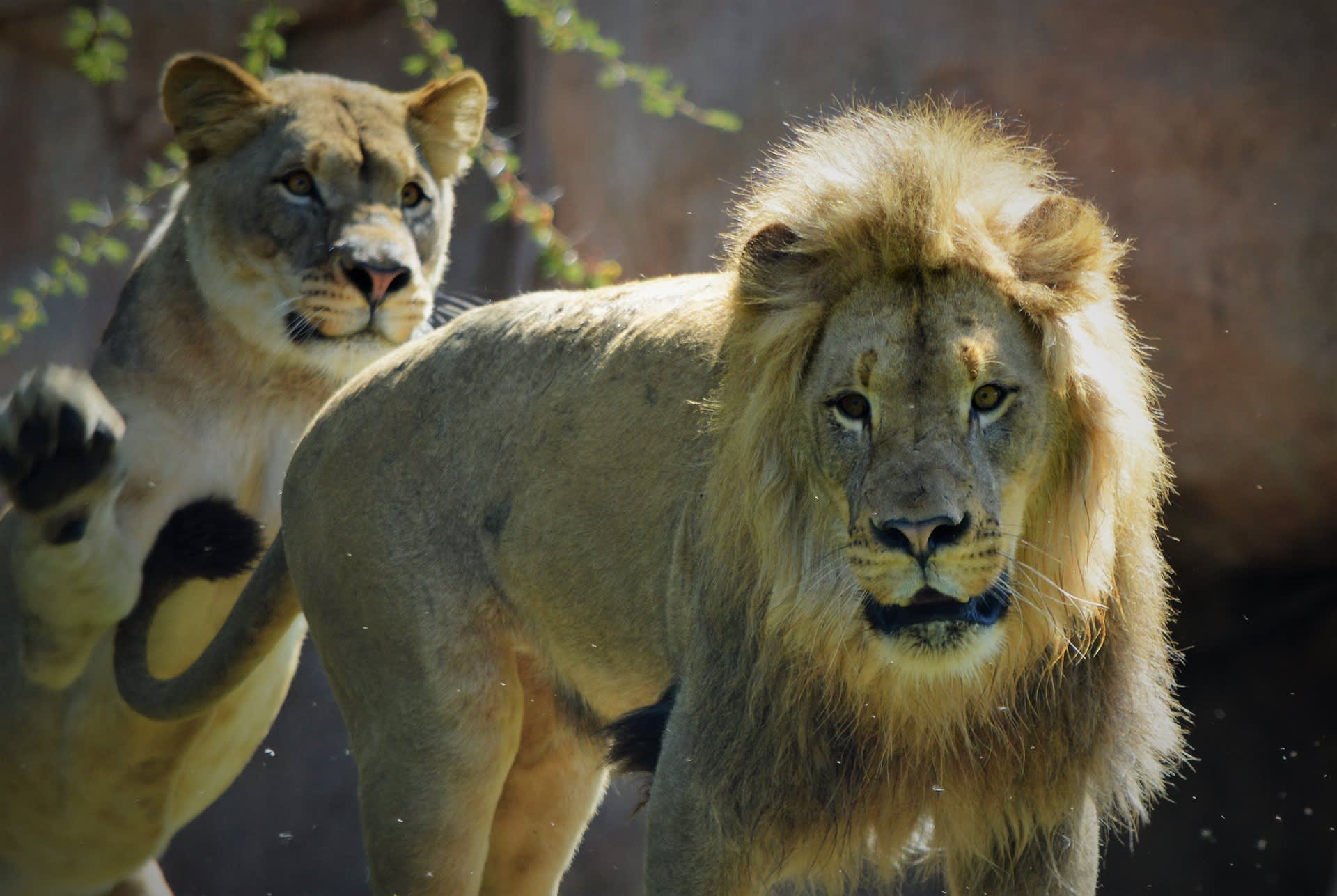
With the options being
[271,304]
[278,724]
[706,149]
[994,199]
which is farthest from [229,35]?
[994,199]

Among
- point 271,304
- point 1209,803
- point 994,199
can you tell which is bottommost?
point 1209,803

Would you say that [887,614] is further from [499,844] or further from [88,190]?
[88,190]

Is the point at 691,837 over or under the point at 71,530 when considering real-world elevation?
over

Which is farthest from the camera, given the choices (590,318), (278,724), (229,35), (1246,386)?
(229,35)

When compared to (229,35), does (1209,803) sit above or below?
below

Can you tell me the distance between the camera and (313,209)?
4.31 meters

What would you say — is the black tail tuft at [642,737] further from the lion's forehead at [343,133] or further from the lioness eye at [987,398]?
the lion's forehead at [343,133]

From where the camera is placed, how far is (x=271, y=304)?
426 centimetres

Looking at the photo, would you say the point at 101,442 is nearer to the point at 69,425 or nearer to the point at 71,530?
the point at 69,425

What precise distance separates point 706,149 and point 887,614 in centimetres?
428

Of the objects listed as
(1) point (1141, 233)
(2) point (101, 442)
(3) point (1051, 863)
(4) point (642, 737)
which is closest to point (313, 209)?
(2) point (101, 442)

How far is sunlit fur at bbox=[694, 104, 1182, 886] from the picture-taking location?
244cm

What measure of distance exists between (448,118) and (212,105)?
68 centimetres

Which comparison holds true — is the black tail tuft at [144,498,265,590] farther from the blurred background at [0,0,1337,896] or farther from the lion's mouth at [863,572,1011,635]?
the blurred background at [0,0,1337,896]
